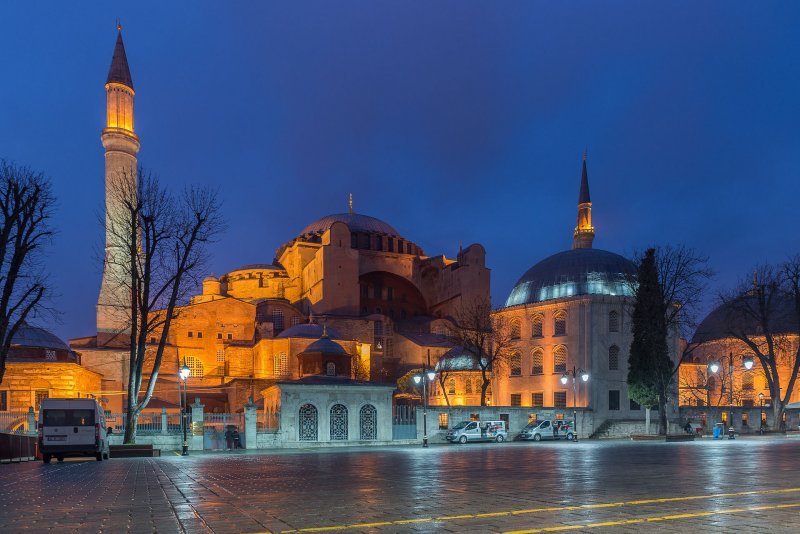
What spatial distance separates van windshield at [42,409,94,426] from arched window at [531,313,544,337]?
35733 mm

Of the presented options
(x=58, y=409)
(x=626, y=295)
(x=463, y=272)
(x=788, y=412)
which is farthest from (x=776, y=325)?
(x=58, y=409)

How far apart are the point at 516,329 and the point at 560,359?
4643 millimetres

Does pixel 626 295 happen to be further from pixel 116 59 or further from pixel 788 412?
pixel 116 59

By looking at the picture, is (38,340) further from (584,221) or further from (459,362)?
(584,221)

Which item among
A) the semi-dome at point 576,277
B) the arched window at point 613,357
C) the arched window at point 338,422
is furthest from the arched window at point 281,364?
the arched window at point 338,422

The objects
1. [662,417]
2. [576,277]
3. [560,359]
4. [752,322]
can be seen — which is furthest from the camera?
[752,322]

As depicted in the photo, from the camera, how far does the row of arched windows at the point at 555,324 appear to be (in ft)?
163

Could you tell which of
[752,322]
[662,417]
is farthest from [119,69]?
[752,322]

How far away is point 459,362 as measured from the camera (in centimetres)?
5753

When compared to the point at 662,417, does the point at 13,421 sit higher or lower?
higher

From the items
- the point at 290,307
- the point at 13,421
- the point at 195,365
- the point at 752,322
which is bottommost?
the point at 13,421

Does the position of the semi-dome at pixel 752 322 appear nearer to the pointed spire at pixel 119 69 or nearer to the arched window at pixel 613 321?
the arched window at pixel 613 321

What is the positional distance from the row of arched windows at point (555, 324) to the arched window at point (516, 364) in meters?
1.39

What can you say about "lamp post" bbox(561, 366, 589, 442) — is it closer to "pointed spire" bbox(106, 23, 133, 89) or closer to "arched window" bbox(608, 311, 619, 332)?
"arched window" bbox(608, 311, 619, 332)
